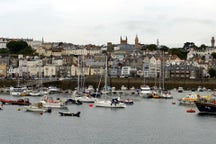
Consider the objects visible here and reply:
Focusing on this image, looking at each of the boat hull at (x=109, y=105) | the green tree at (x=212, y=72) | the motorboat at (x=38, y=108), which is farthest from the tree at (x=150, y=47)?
the motorboat at (x=38, y=108)

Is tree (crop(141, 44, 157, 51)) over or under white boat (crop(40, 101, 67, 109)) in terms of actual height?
over

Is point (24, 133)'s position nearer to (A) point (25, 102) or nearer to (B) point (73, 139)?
(B) point (73, 139)

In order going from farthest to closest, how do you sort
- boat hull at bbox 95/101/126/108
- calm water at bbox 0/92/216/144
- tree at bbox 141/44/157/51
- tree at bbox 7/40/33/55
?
tree at bbox 141/44/157/51 → tree at bbox 7/40/33/55 → boat hull at bbox 95/101/126/108 → calm water at bbox 0/92/216/144

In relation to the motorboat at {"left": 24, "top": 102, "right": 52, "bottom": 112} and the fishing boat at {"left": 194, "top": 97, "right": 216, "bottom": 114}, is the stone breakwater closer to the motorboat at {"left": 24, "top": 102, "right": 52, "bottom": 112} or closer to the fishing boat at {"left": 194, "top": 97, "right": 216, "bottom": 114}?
the motorboat at {"left": 24, "top": 102, "right": 52, "bottom": 112}

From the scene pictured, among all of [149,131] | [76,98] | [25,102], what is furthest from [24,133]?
[76,98]

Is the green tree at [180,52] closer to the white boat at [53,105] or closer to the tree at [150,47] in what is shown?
the tree at [150,47]

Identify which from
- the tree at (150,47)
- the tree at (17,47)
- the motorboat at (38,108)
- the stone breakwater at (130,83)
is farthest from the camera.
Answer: the tree at (150,47)

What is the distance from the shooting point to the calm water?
39.1 m

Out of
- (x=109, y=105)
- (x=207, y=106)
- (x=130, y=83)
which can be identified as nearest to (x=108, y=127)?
(x=207, y=106)

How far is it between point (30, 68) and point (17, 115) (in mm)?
96768

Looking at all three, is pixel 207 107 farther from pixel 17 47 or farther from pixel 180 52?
pixel 17 47

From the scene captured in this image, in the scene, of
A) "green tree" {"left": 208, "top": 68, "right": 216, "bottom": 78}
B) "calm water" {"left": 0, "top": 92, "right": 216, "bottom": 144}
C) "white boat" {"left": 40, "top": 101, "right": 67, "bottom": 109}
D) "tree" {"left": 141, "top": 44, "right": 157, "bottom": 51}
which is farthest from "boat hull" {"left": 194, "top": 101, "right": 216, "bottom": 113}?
"tree" {"left": 141, "top": 44, "right": 157, "bottom": 51}

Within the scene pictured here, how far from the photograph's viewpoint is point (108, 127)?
4531 centimetres

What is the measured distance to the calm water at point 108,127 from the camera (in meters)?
39.1
